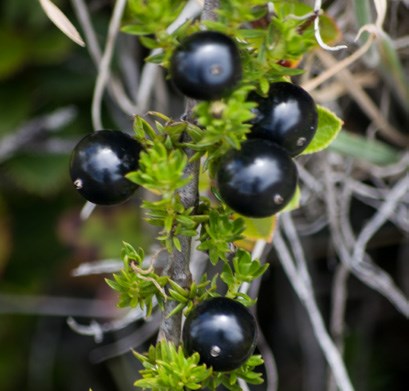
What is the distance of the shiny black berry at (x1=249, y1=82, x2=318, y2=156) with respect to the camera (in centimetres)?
64

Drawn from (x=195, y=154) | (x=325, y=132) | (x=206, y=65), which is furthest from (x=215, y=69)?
(x=325, y=132)

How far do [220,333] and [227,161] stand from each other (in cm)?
15

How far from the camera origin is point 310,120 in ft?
2.20

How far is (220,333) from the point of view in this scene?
0.64 m

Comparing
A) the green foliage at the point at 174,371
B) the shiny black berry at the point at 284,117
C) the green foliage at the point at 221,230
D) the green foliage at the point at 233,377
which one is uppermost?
the shiny black berry at the point at 284,117

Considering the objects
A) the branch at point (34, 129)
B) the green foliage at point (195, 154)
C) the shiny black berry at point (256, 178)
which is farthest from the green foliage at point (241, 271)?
the branch at point (34, 129)

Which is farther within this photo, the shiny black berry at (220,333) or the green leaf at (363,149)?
the green leaf at (363,149)

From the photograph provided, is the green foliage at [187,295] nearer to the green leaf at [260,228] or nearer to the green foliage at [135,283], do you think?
the green foliage at [135,283]

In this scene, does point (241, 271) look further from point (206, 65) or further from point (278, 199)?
point (206, 65)

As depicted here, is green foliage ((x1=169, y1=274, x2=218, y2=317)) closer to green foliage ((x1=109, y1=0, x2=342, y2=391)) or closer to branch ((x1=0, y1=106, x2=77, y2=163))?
green foliage ((x1=109, y1=0, x2=342, y2=391))

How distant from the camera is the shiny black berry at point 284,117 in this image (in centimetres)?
64

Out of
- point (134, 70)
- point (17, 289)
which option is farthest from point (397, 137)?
point (17, 289)

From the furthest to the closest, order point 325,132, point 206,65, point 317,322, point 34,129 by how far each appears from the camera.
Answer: point 34,129 → point 317,322 → point 325,132 → point 206,65

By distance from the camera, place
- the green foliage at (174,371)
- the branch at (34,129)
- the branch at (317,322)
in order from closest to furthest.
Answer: the green foliage at (174,371), the branch at (317,322), the branch at (34,129)
